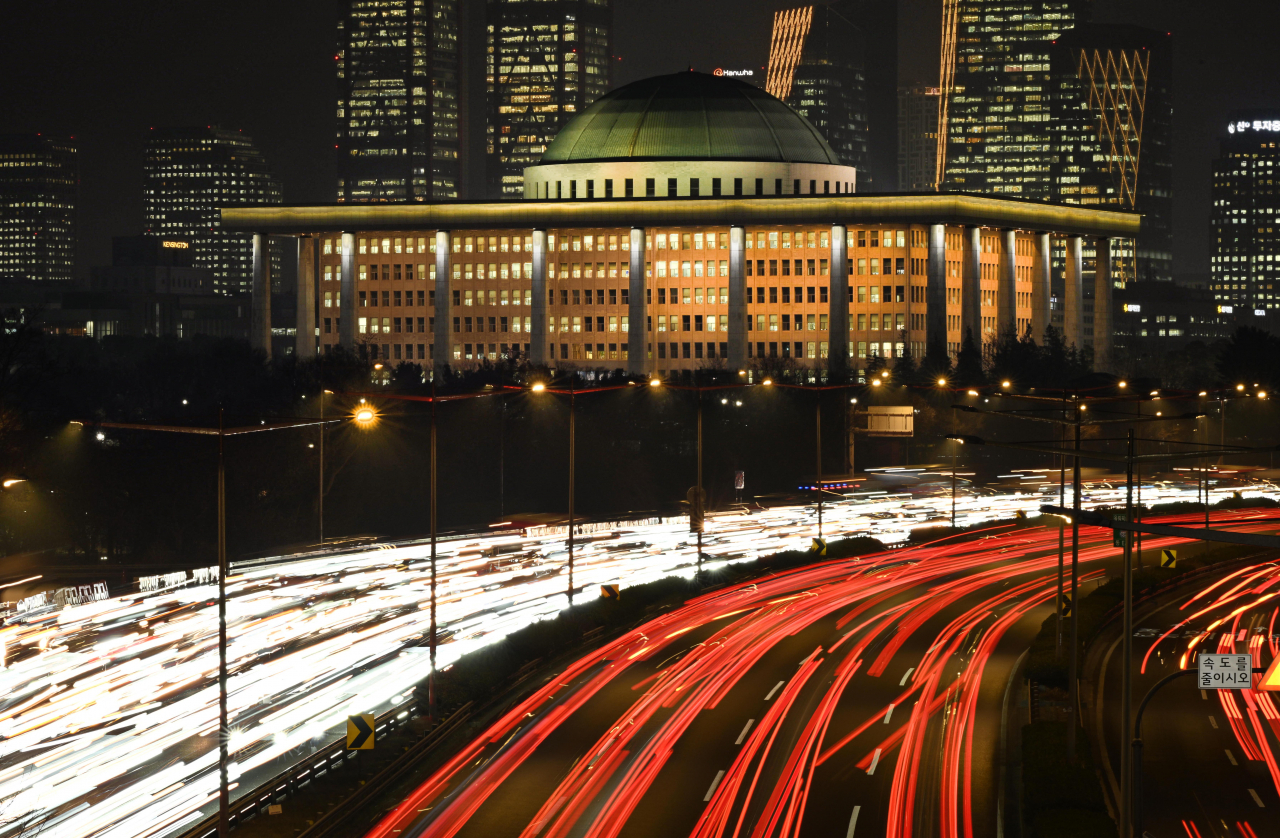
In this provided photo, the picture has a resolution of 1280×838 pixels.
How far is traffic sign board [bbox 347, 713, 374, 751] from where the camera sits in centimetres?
3722

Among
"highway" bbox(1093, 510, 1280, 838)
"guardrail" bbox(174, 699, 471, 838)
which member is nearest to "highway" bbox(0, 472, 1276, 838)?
"guardrail" bbox(174, 699, 471, 838)

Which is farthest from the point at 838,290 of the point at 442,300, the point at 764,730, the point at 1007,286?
the point at 764,730

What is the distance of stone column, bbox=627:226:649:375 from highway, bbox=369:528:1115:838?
4965 inches

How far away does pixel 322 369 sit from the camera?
129 meters

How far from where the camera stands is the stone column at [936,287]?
177625 mm

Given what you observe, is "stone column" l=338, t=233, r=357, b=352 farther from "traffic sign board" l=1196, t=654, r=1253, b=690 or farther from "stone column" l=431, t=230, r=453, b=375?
"traffic sign board" l=1196, t=654, r=1253, b=690

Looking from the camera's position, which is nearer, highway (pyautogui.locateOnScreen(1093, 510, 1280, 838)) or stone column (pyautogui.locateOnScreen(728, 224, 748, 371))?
highway (pyautogui.locateOnScreen(1093, 510, 1280, 838))

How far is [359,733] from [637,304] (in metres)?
154

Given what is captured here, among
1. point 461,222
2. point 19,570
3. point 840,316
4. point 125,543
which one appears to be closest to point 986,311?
point 840,316

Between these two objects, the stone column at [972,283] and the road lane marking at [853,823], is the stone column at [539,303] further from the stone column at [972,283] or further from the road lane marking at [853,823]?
the road lane marking at [853,823]

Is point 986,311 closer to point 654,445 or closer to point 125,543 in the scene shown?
point 654,445

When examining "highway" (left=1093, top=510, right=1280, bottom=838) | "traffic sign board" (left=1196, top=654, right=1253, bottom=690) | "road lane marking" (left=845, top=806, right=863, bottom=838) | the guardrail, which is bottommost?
"highway" (left=1093, top=510, right=1280, bottom=838)

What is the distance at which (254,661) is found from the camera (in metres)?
45.4

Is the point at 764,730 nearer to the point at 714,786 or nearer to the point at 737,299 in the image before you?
the point at 714,786
